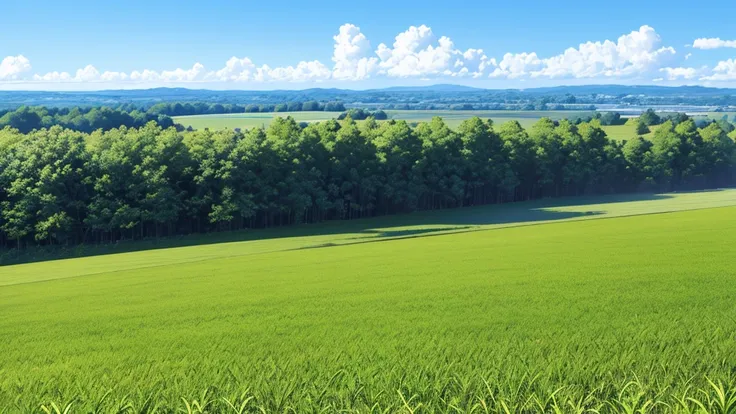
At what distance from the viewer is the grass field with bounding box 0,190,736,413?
12.1m

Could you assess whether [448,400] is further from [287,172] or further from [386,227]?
[287,172]

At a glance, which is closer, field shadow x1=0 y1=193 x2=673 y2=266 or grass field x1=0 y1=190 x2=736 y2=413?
grass field x1=0 y1=190 x2=736 y2=413

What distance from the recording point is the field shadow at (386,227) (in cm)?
5897

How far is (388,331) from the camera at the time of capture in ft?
62.2

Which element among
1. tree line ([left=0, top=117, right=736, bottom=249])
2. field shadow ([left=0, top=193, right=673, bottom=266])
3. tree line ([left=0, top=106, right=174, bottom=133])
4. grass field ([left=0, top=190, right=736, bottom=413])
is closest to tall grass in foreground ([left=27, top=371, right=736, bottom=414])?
grass field ([left=0, top=190, right=736, bottom=413])

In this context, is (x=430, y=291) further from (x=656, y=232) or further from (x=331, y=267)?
(x=656, y=232)

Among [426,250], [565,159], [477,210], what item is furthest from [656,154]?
[426,250]

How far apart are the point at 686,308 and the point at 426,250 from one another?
21996 mm

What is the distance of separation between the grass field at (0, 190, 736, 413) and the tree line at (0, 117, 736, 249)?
76.8 ft

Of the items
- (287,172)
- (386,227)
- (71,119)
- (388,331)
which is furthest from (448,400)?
(71,119)

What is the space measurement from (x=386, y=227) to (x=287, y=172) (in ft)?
44.5

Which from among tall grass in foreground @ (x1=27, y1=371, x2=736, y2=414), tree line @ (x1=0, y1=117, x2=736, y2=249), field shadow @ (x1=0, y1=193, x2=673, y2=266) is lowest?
field shadow @ (x1=0, y1=193, x2=673, y2=266)

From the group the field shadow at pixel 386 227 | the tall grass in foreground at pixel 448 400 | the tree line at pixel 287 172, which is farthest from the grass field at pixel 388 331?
the tree line at pixel 287 172

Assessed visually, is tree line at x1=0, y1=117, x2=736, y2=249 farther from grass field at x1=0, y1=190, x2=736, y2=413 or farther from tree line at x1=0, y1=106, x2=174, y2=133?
tree line at x1=0, y1=106, x2=174, y2=133
